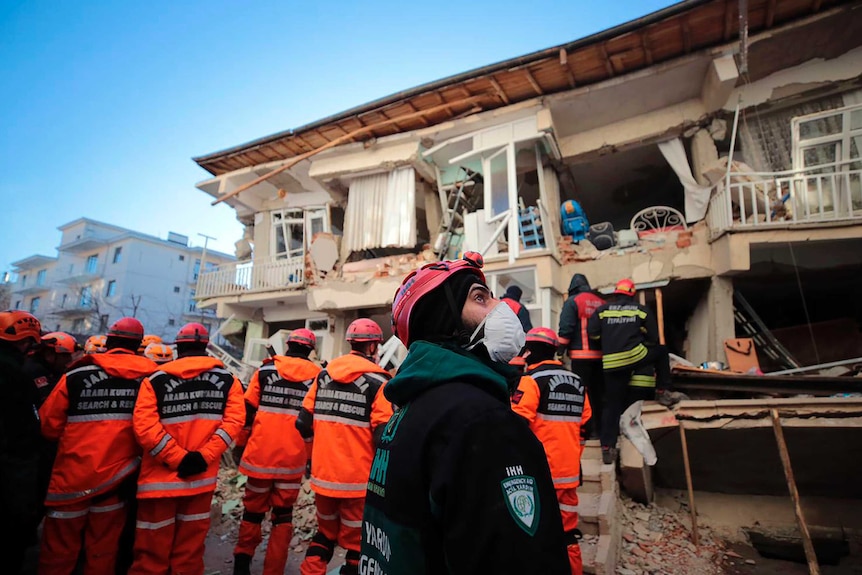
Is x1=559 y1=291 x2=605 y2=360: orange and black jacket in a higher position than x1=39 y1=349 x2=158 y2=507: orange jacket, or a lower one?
higher

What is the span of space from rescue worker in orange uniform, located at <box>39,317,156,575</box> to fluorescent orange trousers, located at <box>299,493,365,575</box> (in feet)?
5.14

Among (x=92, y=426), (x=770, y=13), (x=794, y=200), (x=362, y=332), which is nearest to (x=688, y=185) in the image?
(x=794, y=200)

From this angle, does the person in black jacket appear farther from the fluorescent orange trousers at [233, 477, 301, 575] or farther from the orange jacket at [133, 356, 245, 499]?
the orange jacket at [133, 356, 245, 499]

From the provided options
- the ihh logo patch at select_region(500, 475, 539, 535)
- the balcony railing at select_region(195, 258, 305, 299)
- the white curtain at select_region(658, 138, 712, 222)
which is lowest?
the ihh logo patch at select_region(500, 475, 539, 535)

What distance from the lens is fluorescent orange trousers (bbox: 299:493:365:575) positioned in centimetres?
334

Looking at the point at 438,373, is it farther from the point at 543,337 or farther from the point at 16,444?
the point at 16,444

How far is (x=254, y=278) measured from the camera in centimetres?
1323

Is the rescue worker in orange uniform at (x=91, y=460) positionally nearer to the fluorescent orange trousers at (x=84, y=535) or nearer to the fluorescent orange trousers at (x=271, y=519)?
the fluorescent orange trousers at (x=84, y=535)

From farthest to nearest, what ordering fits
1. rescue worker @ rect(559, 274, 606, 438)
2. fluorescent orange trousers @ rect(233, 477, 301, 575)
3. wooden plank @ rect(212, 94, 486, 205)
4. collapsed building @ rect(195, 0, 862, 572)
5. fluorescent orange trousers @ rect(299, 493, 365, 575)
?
wooden plank @ rect(212, 94, 486, 205) < collapsed building @ rect(195, 0, 862, 572) < rescue worker @ rect(559, 274, 606, 438) < fluorescent orange trousers @ rect(233, 477, 301, 575) < fluorescent orange trousers @ rect(299, 493, 365, 575)

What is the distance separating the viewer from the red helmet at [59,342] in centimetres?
491

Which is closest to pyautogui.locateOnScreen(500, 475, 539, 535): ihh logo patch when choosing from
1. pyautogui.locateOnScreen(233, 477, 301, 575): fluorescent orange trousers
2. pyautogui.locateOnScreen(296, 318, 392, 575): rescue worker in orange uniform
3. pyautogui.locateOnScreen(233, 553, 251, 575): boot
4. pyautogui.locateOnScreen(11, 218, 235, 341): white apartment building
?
A: pyautogui.locateOnScreen(296, 318, 392, 575): rescue worker in orange uniform

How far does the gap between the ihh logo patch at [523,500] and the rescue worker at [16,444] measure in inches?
141

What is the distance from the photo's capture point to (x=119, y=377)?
136 inches

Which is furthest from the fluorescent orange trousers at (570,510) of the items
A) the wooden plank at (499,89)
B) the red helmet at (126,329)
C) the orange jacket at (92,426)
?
the wooden plank at (499,89)
